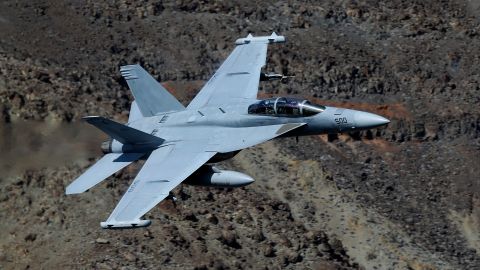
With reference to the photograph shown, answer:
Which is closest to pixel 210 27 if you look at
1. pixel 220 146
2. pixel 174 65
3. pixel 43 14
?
pixel 174 65

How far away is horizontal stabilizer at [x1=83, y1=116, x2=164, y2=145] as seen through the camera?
57.2m

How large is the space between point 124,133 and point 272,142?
15218 mm

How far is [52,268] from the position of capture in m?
59.0

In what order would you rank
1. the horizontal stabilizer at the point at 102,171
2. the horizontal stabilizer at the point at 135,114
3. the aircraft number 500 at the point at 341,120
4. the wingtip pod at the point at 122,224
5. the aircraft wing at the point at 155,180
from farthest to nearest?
the horizontal stabilizer at the point at 135,114 < the horizontal stabilizer at the point at 102,171 < the aircraft number 500 at the point at 341,120 < the aircraft wing at the point at 155,180 < the wingtip pod at the point at 122,224

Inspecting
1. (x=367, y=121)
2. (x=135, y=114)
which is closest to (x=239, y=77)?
(x=135, y=114)

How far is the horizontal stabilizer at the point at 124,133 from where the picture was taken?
57219 millimetres

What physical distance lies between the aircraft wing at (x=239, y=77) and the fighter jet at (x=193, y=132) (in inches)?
3.1

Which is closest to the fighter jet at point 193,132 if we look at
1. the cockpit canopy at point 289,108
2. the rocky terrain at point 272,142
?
the cockpit canopy at point 289,108

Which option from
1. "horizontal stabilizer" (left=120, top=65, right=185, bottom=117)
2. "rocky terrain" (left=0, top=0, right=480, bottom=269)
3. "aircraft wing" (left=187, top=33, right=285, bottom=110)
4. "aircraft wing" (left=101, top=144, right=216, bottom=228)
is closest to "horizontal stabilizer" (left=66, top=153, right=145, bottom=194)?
"aircraft wing" (left=101, top=144, right=216, bottom=228)

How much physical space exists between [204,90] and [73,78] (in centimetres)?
1127

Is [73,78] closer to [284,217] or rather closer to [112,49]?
[112,49]

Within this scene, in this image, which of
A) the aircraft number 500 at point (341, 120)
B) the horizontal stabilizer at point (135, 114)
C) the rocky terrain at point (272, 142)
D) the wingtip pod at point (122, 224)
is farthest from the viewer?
the rocky terrain at point (272, 142)

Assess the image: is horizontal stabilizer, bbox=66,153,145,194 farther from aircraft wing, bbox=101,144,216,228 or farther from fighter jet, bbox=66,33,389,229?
aircraft wing, bbox=101,144,216,228

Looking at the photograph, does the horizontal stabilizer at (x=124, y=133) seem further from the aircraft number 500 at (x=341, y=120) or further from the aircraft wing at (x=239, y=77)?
the aircraft number 500 at (x=341, y=120)
